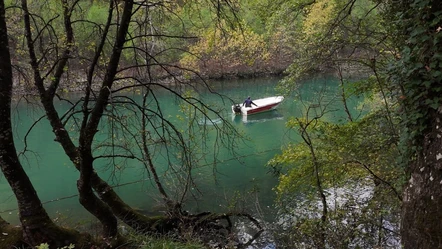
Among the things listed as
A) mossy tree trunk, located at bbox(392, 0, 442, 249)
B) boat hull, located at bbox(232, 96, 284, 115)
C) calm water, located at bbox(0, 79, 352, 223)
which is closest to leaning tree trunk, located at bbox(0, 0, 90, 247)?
calm water, located at bbox(0, 79, 352, 223)

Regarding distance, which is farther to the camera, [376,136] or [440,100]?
[376,136]

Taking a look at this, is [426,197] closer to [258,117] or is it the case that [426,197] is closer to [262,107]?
[258,117]

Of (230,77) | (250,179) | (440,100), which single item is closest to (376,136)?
(440,100)

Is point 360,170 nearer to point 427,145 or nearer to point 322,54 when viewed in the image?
point 322,54

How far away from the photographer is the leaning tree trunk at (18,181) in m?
3.26

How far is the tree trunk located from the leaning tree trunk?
3.57 metres

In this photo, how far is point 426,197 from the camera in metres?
2.61

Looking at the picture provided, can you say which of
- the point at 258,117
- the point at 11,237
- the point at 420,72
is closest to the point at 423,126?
the point at 420,72

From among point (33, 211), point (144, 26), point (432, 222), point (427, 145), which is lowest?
point (432, 222)

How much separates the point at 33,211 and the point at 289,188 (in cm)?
384

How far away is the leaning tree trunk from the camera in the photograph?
3.26m

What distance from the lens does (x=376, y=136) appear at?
4.69m

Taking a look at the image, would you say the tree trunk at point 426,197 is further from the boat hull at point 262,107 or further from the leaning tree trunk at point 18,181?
the boat hull at point 262,107

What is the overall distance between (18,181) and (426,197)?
375 cm
